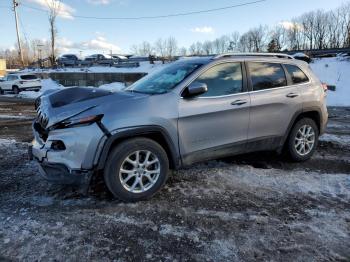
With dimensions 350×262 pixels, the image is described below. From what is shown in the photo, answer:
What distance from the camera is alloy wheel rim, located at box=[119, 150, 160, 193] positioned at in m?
4.20

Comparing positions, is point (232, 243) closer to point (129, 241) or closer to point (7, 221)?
point (129, 241)

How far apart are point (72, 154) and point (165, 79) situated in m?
1.73

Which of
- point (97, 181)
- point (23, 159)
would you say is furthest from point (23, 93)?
point (97, 181)

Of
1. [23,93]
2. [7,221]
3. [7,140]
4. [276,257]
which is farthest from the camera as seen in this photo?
[23,93]

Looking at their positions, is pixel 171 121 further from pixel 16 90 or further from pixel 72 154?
pixel 16 90

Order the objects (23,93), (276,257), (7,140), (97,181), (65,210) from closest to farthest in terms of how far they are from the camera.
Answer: (276,257)
(65,210)
(97,181)
(7,140)
(23,93)

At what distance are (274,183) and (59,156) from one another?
2857 millimetres

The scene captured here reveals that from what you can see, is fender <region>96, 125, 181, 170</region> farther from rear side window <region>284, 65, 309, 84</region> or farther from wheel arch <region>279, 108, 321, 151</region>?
rear side window <region>284, 65, 309, 84</region>

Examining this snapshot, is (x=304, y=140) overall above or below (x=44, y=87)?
below

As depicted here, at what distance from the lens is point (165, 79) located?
4.93 meters

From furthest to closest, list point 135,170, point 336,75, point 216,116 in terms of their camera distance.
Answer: point 336,75, point 216,116, point 135,170

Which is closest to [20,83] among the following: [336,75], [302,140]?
[336,75]

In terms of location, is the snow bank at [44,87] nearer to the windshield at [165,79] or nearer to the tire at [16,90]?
the tire at [16,90]

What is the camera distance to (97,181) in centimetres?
477
